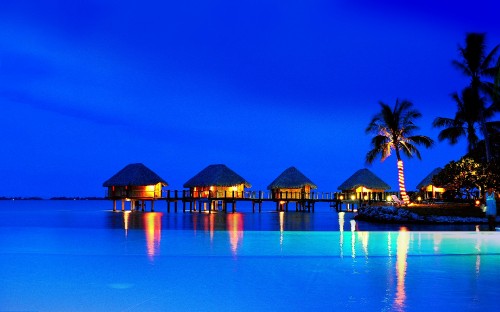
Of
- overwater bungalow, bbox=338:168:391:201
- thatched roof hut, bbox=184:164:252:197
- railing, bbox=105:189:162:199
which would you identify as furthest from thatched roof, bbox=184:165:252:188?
overwater bungalow, bbox=338:168:391:201

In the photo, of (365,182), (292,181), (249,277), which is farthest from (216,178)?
(249,277)

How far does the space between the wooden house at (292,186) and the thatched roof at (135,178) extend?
407 inches

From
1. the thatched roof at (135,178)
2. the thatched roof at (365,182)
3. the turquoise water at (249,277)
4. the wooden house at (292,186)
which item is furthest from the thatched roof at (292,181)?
the turquoise water at (249,277)

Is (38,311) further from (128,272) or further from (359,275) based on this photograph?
(359,275)

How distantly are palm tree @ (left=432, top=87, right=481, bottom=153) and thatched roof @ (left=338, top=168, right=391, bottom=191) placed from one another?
1514cm

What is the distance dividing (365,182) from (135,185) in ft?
66.0

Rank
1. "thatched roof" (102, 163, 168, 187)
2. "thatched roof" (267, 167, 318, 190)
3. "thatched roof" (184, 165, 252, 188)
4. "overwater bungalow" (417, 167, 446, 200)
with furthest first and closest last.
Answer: "overwater bungalow" (417, 167, 446, 200), "thatched roof" (267, 167, 318, 190), "thatched roof" (184, 165, 252, 188), "thatched roof" (102, 163, 168, 187)

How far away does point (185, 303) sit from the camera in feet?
21.2

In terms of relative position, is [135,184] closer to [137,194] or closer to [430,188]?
[137,194]

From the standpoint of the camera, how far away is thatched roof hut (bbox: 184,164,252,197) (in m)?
45.9

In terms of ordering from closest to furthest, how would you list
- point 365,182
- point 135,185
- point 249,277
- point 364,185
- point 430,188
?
1. point 249,277
2. point 135,185
3. point 364,185
4. point 365,182
5. point 430,188

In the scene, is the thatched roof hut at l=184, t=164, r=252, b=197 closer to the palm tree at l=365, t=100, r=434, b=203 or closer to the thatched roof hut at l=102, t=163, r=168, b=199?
the thatched roof hut at l=102, t=163, r=168, b=199

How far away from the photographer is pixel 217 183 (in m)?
45.5

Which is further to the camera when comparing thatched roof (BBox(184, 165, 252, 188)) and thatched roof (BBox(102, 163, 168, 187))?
thatched roof (BBox(184, 165, 252, 188))
